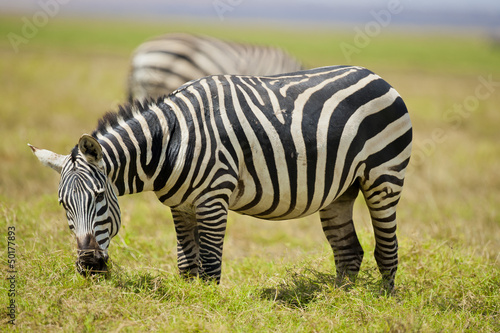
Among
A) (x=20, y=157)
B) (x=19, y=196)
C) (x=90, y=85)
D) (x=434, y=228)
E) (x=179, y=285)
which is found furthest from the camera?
(x=90, y=85)

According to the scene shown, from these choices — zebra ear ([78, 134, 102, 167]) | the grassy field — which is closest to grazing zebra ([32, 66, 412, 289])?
zebra ear ([78, 134, 102, 167])

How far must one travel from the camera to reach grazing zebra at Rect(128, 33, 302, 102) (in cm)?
1093

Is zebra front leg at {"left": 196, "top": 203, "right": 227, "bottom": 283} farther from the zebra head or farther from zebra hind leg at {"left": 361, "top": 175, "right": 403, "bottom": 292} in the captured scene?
zebra hind leg at {"left": 361, "top": 175, "right": 403, "bottom": 292}

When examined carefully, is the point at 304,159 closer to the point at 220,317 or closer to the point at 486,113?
the point at 220,317

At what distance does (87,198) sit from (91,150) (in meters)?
0.37

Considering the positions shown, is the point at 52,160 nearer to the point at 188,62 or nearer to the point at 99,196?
the point at 99,196

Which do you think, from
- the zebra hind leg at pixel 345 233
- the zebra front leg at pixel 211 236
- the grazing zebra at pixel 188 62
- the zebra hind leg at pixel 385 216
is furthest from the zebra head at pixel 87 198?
the grazing zebra at pixel 188 62

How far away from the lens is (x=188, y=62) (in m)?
11.1

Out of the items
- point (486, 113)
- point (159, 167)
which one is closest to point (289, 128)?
point (159, 167)

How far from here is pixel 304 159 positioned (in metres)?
4.80

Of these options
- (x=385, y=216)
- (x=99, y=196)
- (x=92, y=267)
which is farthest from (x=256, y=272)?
(x=99, y=196)

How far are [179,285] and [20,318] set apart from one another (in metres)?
1.33

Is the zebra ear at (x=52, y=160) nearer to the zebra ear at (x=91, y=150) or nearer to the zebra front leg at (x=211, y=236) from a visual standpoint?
the zebra ear at (x=91, y=150)

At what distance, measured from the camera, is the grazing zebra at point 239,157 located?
4164 mm
